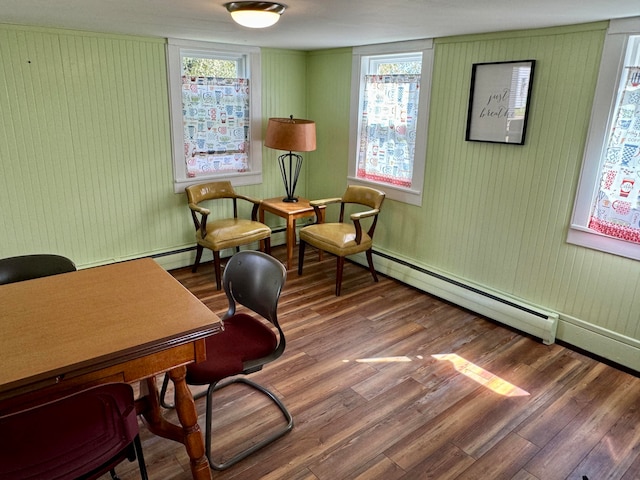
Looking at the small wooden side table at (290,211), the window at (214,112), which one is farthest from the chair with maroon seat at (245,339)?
the window at (214,112)

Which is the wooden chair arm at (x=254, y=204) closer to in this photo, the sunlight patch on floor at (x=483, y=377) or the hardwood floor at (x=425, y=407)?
the hardwood floor at (x=425, y=407)

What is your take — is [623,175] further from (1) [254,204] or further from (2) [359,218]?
(1) [254,204]

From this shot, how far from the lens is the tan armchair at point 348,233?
152 inches

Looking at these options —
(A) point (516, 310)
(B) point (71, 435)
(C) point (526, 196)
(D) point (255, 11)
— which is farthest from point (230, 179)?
(B) point (71, 435)

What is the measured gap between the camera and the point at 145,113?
12.8 feet

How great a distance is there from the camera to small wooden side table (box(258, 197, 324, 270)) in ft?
13.9

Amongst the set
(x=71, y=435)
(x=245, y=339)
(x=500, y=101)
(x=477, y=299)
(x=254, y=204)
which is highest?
(x=500, y=101)

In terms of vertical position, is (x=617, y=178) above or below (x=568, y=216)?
above

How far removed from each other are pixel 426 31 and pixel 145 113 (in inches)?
93.6

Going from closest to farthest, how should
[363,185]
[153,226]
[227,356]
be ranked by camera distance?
[227,356], [153,226], [363,185]

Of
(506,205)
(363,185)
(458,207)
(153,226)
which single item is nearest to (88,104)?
(153,226)

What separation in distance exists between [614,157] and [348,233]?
2030mm

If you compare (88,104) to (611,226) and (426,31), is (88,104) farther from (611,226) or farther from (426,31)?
(611,226)

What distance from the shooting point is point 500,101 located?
128 inches
